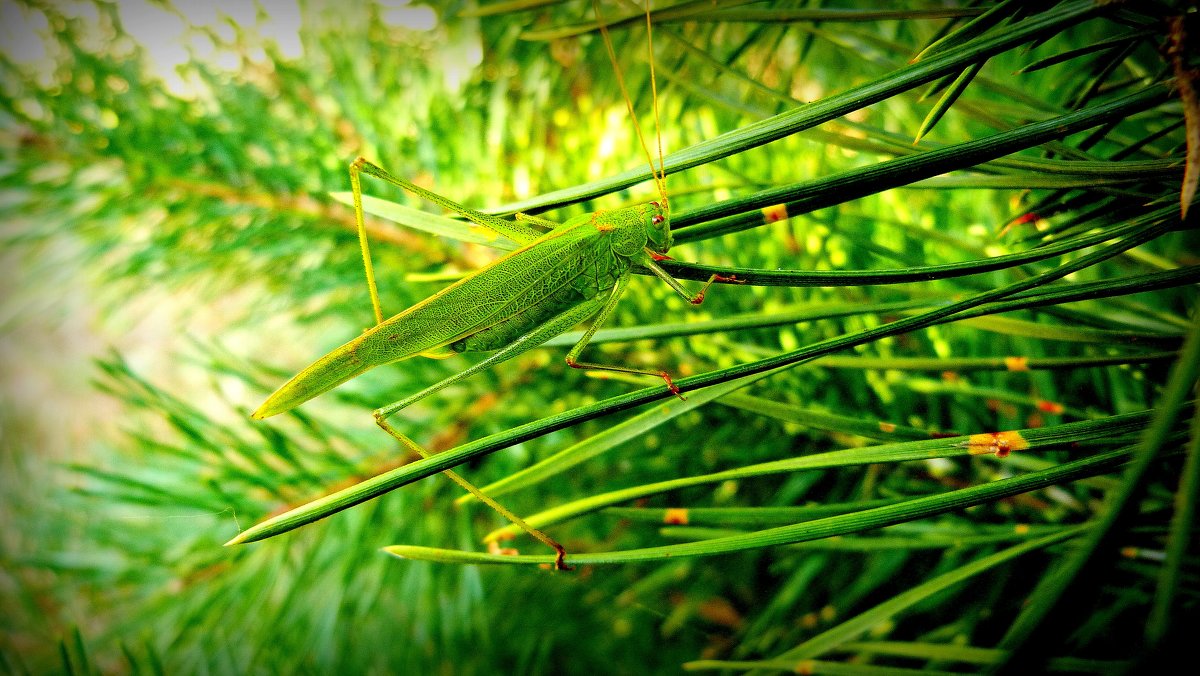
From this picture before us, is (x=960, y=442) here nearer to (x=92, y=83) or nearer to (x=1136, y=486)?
(x=1136, y=486)

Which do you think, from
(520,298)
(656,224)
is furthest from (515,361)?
(656,224)

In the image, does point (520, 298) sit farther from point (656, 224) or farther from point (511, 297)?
point (656, 224)

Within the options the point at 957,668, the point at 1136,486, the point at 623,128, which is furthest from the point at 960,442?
the point at 623,128

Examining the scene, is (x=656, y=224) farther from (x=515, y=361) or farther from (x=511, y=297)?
(x=515, y=361)

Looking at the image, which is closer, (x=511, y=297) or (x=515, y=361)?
(x=511, y=297)
